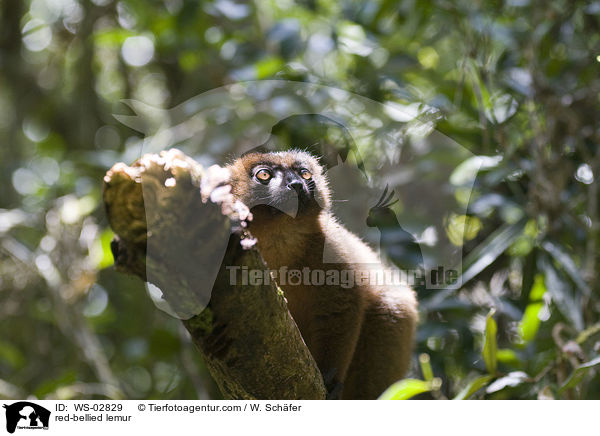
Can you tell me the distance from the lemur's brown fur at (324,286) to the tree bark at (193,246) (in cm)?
82

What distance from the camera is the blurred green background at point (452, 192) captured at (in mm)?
3238

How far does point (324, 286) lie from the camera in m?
2.55

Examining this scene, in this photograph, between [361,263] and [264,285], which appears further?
[361,263]

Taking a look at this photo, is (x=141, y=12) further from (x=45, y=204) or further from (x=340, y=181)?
(x=340, y=181)

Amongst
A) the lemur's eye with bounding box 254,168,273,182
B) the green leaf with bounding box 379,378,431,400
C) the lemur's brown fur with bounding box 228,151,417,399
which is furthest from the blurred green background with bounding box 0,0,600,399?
the lemur's eye with bounding box 254,168,273,182

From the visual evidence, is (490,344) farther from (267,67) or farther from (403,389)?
(267,67)

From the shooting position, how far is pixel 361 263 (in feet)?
8.89

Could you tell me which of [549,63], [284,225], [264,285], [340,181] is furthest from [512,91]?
[264,285]

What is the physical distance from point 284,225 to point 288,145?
0.36 meters

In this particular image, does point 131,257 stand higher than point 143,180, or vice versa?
point 143,180
